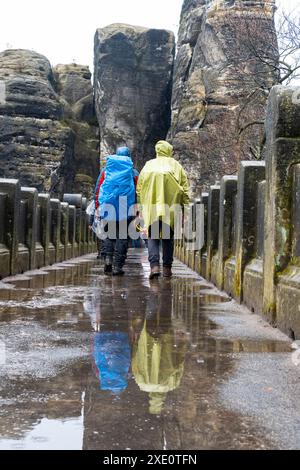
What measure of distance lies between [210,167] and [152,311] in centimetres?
3679

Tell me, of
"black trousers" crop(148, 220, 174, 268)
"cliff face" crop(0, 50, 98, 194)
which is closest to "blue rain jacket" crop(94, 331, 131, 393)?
"black trousers" crop(148, 220, 174, 268)

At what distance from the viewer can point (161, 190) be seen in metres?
9.40

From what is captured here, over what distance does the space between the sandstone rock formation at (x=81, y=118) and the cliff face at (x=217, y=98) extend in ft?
28.7

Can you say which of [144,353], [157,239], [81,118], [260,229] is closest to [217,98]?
[81,118]

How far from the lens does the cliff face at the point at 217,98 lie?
127 feet

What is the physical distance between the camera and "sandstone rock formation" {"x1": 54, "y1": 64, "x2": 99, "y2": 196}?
53562mm

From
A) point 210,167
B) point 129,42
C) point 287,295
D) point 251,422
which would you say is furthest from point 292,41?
point 129,42

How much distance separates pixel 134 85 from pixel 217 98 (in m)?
12.7

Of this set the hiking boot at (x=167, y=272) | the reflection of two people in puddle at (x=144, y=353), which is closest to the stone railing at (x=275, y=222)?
the reflection of two people in puddle at (x=144, y=353)

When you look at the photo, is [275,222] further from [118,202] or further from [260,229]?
[118,202]

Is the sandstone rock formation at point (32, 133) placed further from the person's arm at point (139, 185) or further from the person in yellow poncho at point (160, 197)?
the person in yellow poncho at point (160, 197)

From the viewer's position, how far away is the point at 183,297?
6.78 metres

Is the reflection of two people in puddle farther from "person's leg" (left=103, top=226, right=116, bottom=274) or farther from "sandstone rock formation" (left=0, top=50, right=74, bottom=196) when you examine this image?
"sandstone rock formation" (left=0, top=50, right=74, bottom=196)
